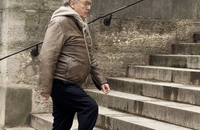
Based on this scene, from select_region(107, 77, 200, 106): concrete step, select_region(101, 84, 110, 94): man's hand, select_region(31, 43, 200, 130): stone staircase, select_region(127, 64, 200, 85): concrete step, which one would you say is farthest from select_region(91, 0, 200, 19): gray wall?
select_region(101, 84, 110, 94): man's hand

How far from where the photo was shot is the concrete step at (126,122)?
4.37 metres

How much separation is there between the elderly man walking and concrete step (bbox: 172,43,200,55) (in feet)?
9.97

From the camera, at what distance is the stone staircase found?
450 cm

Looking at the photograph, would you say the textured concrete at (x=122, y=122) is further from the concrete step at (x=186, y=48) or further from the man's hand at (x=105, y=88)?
the concrete step at (x=186, y=48)

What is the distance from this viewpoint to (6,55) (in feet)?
20.0

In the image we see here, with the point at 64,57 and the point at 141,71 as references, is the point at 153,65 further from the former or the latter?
the point at 64,57

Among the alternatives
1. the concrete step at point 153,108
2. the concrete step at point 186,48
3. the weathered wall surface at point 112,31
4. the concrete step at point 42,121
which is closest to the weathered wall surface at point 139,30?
the weathered wall surface at point 112,31

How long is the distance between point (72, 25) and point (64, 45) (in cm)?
20

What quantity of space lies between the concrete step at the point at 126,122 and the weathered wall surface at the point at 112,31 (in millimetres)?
1434

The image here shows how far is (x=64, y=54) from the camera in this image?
3.57 meters

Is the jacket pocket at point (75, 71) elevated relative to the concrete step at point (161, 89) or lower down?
elevated

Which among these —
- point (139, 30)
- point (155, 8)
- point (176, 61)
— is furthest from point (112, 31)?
point (176, 61)

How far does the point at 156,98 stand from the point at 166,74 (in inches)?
21.1

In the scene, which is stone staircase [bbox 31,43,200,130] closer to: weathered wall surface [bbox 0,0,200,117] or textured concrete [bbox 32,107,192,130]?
textured concrete [bbox 32,107,192,130]
